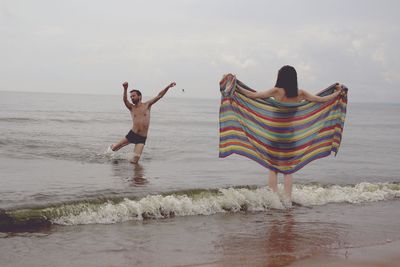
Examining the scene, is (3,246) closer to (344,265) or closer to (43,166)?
(344,265)

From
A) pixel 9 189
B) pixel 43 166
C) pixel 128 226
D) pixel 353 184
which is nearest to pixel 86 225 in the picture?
pixel 128 226

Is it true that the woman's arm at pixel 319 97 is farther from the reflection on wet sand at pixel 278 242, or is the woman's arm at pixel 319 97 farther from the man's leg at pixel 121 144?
the man's leg at pixel 121 144

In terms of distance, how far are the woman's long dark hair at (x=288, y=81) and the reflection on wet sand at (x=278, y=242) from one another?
6.32ft

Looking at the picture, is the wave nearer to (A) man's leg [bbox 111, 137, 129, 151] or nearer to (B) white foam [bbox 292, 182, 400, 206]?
(B) white foam [bbox 292, 182, 400, 206]

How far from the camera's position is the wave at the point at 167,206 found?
6484mm

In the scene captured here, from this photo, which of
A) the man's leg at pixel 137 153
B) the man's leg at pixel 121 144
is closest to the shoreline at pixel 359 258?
the man's leg at pixel 137 153

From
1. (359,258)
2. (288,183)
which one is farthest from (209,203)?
(359,258)

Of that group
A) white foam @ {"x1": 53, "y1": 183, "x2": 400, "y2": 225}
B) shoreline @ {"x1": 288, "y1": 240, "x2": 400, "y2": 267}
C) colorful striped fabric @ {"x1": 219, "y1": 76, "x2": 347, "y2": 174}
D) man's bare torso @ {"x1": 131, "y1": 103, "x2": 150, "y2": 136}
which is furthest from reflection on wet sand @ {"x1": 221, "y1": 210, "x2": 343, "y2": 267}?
man's bare torso @ {"x1": 131, "y1": 103, "x2": 150, "y2": 136}

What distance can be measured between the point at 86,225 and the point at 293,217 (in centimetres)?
310

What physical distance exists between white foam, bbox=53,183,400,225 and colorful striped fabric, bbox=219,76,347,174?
712 millimetres

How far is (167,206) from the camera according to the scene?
24.0 ft

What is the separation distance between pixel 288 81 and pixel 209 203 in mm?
2367

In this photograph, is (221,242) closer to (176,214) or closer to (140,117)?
(176,214)

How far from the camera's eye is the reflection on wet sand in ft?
16.2
